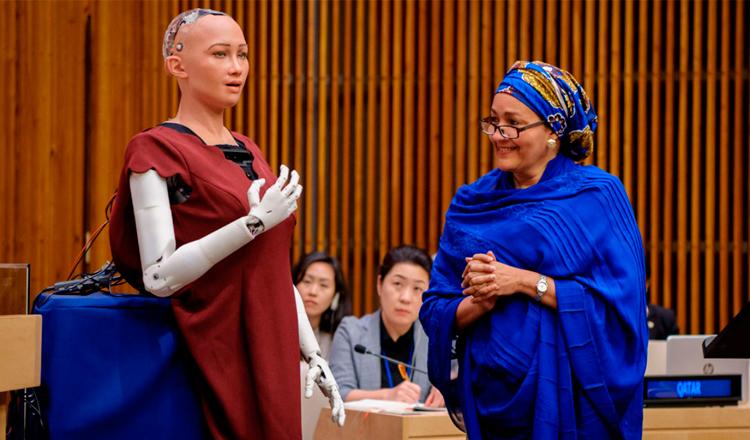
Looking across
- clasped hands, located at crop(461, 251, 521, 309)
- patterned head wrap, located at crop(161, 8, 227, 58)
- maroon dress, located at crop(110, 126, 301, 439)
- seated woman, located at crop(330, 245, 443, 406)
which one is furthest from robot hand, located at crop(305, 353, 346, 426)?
seated woman, located at crop(330, 245, 443, 406)

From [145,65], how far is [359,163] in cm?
147

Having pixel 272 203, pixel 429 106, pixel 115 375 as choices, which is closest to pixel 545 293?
pixel 272 203

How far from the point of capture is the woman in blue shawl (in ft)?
→ 8.45

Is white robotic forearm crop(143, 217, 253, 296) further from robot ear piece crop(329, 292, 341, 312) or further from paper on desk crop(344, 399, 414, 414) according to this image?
robot ear piece crop(329, 292, 341, 312)

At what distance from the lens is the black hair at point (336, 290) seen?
5.34m

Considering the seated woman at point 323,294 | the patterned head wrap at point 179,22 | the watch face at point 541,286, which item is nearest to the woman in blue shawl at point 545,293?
the watch face at point 541,286

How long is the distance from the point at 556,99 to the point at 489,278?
50 centimetres

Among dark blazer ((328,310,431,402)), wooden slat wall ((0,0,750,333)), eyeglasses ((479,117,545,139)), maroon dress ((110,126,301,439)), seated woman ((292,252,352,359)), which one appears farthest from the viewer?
wooden slat wall ((0,0,750,333))

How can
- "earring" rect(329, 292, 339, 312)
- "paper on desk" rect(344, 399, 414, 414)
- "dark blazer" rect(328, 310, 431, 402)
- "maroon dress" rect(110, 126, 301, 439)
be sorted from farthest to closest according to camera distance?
"earring" rect(329, 292, 339, 312), "dark blazer" rect(328, 310, 431, 402), "paper on desk" rect(344, 399, 414, 414), "maroon dress" rect(110, 126, 301, 439)

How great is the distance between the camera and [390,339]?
464cm

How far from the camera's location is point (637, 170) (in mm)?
6852

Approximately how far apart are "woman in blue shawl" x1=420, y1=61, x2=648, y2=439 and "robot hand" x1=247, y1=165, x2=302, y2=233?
0.52 meters

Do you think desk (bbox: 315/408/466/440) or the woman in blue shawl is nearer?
the woman in blue shawl

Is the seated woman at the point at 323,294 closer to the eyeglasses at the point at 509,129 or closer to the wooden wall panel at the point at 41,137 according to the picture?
the wooden wall panel at the point at 41,137
